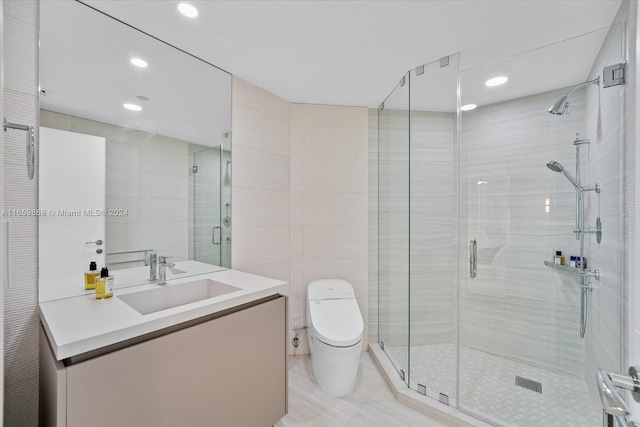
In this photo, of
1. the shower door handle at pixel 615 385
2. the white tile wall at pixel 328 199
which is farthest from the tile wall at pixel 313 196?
the shower door handle at pixel 615 385

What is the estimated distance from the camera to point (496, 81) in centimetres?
199

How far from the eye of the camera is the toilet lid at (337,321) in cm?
191

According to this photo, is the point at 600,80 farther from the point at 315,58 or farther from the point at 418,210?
the point at 315,58

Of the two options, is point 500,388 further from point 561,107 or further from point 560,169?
point 561,107

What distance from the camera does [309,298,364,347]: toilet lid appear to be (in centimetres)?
191

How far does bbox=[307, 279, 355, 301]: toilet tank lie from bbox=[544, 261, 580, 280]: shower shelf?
1.38 metres

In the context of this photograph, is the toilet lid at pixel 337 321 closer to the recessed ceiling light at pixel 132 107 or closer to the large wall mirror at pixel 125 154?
the large wall mirror at pixel 125 154

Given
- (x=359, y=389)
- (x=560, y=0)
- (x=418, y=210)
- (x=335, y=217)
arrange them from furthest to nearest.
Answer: (x=335, y=217), (x=418, y=210), (x=359, y=389), (x=560, y=0)

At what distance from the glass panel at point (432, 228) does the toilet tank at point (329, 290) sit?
512 mm

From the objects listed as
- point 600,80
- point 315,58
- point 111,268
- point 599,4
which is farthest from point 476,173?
point 111,268

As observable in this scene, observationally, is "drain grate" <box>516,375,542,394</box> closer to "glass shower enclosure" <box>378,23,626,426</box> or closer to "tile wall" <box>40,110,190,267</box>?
"glass shower enclosure" <box>378,23,626,426</box>

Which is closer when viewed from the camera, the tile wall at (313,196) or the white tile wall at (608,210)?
the white tile wall at (608,210)

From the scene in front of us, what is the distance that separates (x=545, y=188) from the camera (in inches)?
76.1

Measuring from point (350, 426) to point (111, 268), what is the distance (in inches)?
63.3
